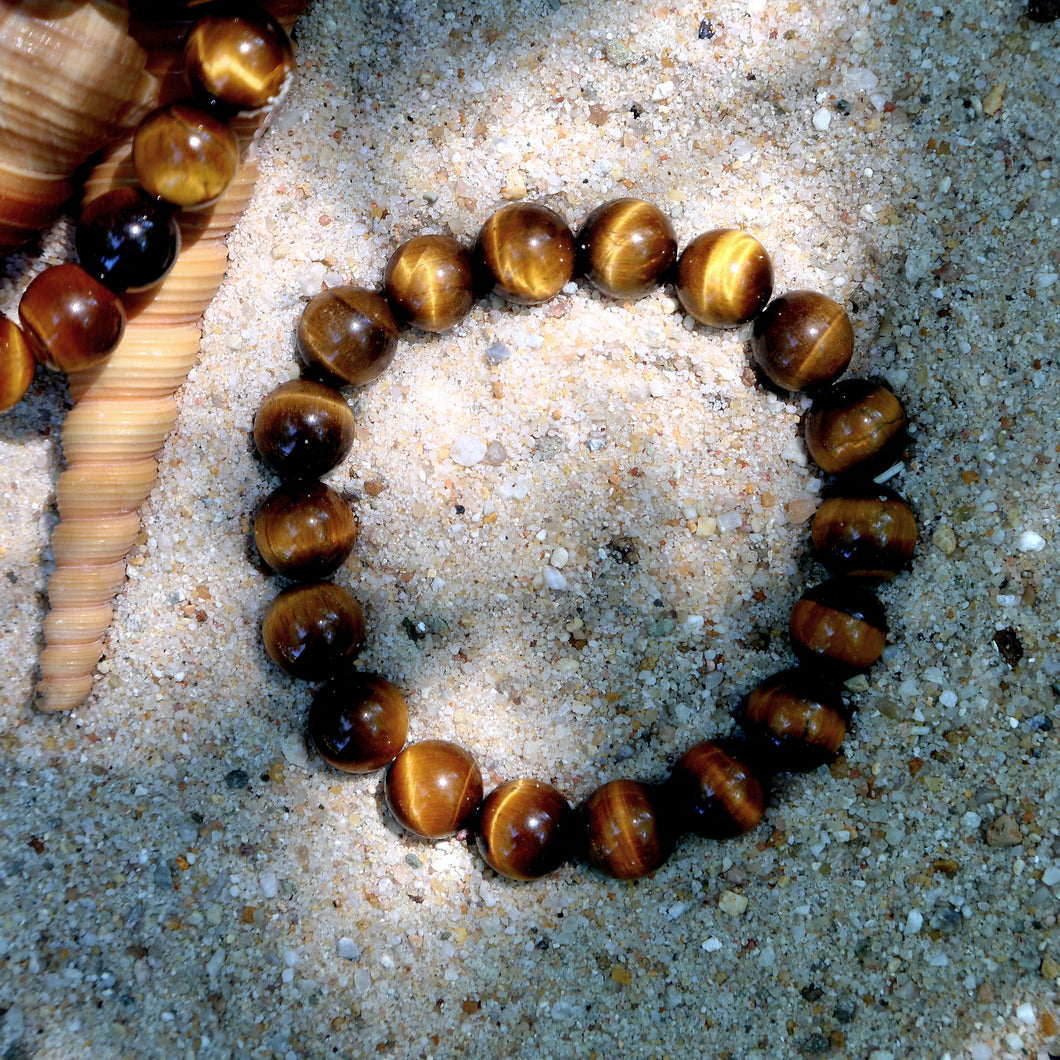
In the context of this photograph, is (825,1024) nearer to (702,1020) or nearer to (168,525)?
(702,1020)

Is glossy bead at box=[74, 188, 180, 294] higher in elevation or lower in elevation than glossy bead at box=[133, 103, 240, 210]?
lower

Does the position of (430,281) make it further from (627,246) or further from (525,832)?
(525,832)

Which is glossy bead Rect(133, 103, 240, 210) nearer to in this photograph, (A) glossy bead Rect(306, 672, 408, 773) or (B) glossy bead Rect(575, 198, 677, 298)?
(B) glossy bead Rect(575, 198, 677, 298)

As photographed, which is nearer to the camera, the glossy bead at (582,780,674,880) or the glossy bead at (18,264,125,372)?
the glossy bead at (18,264,125,372)

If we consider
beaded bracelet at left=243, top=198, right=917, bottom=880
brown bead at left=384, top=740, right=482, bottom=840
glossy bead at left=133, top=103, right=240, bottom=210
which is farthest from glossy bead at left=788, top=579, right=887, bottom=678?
glossy bead at left=133, top=103, right=240, bottom=210

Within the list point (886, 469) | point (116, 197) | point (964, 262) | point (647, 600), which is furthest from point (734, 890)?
point (116, 197)

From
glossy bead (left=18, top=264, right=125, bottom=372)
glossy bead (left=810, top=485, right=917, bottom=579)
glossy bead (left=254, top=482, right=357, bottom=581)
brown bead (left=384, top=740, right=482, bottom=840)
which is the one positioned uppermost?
glossy bead (left=810, top=485, right=917, bottom=579)

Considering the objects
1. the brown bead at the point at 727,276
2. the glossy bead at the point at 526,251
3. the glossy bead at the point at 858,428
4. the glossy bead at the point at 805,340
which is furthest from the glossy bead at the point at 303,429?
the glossy bead at the point at 858,428

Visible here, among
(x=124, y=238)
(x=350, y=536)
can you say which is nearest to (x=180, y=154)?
(x=124, y=238)
